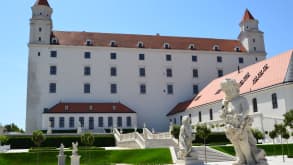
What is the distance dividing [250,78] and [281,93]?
23.2ft

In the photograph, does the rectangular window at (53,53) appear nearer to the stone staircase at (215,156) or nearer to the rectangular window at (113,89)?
the rectangular window at (113,89)

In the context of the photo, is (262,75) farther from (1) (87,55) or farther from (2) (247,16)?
(1) (87,55)

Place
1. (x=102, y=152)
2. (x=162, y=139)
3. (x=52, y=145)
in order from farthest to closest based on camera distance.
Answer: (x=52, y=145) → (x=162, y=139) → (x=102, y=152)

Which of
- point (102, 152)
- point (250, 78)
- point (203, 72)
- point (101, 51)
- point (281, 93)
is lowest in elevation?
point (102, 152)

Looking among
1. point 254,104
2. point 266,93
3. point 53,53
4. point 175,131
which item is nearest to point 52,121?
point 53,53

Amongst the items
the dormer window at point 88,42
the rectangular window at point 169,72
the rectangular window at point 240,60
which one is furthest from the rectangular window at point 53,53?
the rectangular window at point 240,60

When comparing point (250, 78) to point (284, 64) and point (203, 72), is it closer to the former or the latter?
point (284, 64)

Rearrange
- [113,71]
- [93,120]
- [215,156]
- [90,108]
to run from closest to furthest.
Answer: [215,156] → [93,120] → [90,108] → [113,71]

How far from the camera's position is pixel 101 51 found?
49750 millimetres

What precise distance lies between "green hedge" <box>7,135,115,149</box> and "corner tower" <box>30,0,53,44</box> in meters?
18.8

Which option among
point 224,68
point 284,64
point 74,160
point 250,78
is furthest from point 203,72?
point 74,160

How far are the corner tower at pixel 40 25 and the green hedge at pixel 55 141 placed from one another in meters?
18.8

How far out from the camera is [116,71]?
49750 mm

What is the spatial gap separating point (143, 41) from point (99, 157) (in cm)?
3177
